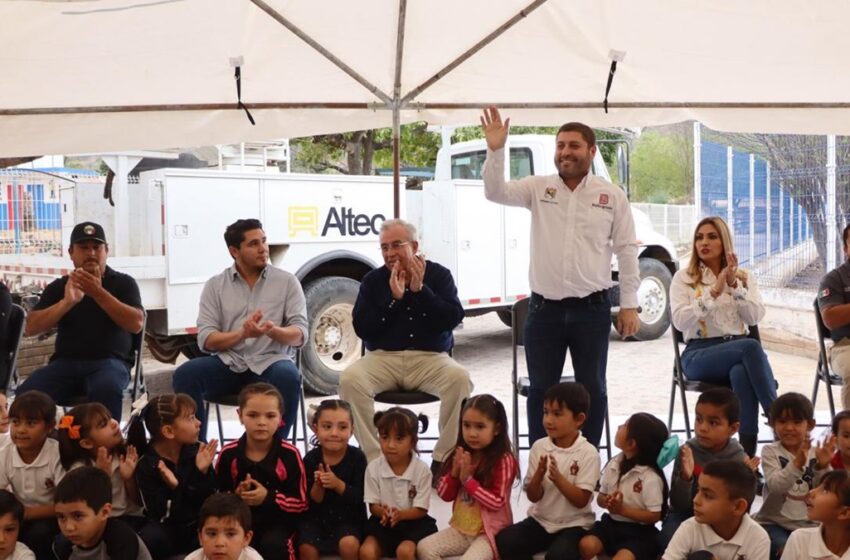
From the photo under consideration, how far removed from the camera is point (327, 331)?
8195 millimetres

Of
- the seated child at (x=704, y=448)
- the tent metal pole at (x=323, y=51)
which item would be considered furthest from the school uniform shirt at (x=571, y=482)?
the tent metal pole at (x=323, y=51)

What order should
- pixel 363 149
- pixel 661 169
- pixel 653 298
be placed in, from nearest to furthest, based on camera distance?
1. pixel 653 298
2. pixel 363 149
3. pixel 661 169

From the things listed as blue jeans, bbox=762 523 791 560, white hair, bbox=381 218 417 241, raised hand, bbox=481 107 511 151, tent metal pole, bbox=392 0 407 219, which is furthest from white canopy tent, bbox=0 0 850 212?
blue jeans, bbox=762 523 791 560

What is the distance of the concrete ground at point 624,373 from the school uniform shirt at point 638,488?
2.07m

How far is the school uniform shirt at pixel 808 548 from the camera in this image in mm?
3150

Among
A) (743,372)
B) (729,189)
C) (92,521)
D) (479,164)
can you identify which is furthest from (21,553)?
(729,189)

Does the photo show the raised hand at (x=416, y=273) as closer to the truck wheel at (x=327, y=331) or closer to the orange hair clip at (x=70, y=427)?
the orange hair clip at (x=70, y=427)

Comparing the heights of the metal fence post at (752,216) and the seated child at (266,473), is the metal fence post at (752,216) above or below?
above

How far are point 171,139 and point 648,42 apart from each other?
8.17 feet

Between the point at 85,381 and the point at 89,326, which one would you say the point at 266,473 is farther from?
the point at 89,326

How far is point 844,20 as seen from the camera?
432 cm

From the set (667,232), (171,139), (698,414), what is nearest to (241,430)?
(171,139)

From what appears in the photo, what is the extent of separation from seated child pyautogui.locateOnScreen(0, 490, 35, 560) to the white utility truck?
137 inches

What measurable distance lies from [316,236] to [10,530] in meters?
4.75
